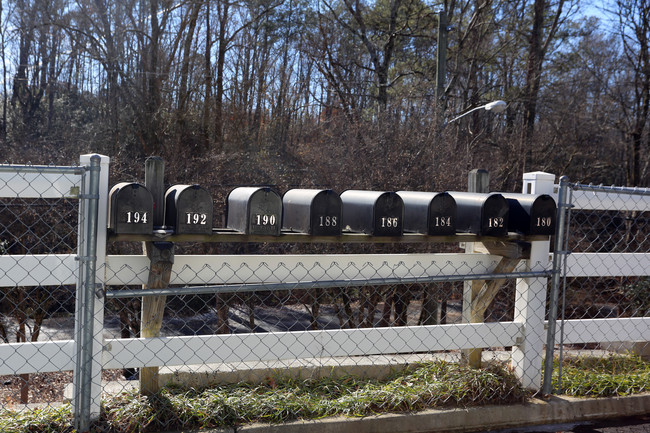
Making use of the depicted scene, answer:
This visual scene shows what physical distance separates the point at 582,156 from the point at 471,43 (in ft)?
16.8

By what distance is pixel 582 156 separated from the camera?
746 inches

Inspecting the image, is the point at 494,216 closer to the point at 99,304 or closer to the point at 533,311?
the point at 533,311

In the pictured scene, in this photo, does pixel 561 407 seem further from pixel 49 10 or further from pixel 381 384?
pixel 49 10

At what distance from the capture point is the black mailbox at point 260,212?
328cm

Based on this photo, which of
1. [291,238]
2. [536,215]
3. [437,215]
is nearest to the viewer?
[291,238]

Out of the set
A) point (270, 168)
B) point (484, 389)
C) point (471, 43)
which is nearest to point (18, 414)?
point (484, 389)

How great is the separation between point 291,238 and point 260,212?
0.26m

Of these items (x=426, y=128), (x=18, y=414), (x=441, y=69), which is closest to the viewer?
(x=18, y=414)

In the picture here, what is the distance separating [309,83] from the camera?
20.5m

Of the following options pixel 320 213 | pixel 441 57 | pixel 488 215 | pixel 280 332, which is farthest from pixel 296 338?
pixel 441 57

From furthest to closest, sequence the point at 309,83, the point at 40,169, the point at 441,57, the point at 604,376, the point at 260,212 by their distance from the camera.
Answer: the point at 309,83 < the point at 441,57 < the point at 604,376 < the point at 260,212 < the point at 40,169

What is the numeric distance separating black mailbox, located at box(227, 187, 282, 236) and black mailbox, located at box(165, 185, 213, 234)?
20 centimetres

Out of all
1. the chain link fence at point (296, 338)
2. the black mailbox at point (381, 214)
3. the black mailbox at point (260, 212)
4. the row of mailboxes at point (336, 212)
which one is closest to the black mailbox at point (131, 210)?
the row of mailboxes at point (336, 212)

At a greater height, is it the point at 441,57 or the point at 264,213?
the point at 441,57
